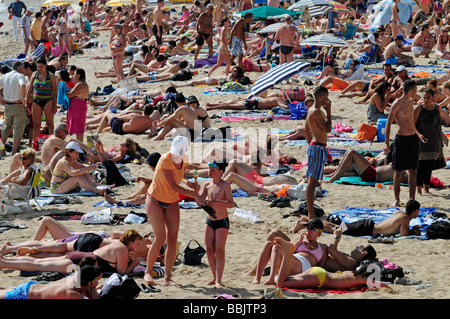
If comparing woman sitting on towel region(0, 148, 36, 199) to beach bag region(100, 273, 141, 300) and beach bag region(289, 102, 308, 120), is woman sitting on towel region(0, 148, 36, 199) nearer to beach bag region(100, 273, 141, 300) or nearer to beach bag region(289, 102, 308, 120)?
beach bag region(100, 273, 141, 300)

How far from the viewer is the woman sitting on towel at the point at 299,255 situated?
6.42 m

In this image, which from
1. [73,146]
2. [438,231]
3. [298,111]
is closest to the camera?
[438,231]

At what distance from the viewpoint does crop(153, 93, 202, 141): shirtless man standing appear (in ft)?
39.0

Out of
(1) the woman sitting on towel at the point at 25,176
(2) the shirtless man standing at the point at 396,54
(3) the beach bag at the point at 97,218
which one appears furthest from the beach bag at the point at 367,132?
(2) the shirtless man standing at the point at 396,54

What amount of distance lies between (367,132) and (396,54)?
22.2 feet

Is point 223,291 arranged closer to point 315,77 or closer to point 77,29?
point 315,77

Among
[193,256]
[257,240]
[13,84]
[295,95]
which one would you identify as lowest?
[257,240]

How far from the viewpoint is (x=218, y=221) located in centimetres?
634

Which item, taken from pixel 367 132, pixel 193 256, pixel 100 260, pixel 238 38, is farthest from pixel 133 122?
pixel 100 260

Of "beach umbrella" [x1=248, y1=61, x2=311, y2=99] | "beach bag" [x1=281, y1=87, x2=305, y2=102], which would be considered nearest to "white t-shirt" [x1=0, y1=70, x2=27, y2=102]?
"beach umbrella" [x1=248, y1=61, x2=311, y2=99]

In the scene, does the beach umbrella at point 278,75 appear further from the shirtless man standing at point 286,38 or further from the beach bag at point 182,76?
the beach bag at point 182,76

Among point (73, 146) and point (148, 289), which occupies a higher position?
point (73, 146)

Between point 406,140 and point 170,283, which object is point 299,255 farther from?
point 406,140
